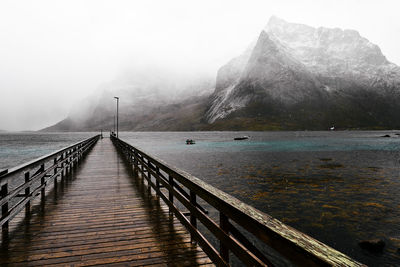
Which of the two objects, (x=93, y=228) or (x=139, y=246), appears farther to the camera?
(x=93, y=228)

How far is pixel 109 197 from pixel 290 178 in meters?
21.3

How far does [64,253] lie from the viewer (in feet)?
14.7

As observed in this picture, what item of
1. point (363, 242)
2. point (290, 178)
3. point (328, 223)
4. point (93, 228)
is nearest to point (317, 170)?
point (290, 178)

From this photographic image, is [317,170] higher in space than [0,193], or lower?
lower

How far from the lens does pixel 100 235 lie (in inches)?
208

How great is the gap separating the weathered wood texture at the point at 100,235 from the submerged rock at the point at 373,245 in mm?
9399

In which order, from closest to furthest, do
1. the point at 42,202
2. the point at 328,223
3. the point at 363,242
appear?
the point at 42,202 < the point at 363,242 < the point at 328,223

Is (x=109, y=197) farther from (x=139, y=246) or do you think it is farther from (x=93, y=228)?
(x=139, y=246)

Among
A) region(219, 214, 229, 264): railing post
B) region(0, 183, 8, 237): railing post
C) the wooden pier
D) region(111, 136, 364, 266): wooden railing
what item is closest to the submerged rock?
the wooden pier

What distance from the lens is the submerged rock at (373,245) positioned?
1045 cm

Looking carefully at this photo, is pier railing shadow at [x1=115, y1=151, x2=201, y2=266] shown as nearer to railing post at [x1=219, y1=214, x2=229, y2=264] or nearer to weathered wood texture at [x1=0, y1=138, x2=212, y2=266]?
weathered wood texture at [x1=0, y1=138, x2=212, y2=266]

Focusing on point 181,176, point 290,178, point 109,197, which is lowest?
point 290,178

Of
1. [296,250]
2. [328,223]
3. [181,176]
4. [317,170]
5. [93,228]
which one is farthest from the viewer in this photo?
[317,170]

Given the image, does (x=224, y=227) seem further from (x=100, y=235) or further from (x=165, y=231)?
(x=100, y=235)
